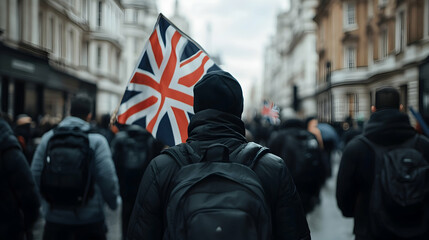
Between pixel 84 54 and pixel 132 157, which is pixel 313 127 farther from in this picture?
pixel 84 54

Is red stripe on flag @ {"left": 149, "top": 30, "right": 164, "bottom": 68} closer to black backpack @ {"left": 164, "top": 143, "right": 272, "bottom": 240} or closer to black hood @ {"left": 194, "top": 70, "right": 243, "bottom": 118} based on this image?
black hood @ {"left": 194, "top": 70, "right": 243, "bottom": 118}

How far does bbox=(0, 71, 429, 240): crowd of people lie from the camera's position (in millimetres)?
1822

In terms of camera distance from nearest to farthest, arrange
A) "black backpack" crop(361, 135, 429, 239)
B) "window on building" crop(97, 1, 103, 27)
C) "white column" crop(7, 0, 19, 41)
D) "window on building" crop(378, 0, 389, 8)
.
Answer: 1. "black backpack" crop(361, 135, 429, 239)
2. "white column" crop(7, 0, 19, 41)
3. "window on building" crop(378, 0, 389, 8)
4. "window on building" crop(97, 1, 103, 27)

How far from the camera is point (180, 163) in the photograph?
1986 mm

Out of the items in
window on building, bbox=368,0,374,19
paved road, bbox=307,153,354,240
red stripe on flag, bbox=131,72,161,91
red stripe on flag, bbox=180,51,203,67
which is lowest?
→ paved road, bbox=307,153,354,240

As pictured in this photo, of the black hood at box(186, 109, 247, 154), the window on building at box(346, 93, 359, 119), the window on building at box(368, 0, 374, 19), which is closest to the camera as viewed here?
the black hood at box(186, 109, 247, 154)

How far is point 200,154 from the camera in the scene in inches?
79.2

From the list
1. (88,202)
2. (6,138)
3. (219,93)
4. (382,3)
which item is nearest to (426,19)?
(382,3)

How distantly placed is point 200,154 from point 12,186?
241cm

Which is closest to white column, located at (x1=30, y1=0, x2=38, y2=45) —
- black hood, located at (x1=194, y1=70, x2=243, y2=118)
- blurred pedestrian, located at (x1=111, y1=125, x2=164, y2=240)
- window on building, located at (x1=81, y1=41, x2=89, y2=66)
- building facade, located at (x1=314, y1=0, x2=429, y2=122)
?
window on building, located at (x1=81, y1=41, x2=89, y2=66)

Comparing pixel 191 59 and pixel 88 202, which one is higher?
pixel 191 59

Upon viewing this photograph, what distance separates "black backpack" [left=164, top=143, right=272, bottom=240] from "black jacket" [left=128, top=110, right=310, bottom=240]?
0.08 m

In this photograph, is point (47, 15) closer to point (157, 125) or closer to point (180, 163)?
point (157, 125)

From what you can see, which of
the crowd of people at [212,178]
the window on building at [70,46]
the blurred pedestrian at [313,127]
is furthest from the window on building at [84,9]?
the crowd of people at [212,178]
